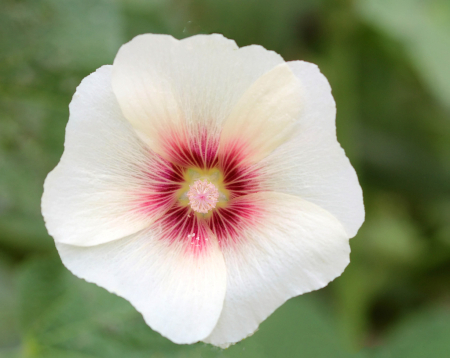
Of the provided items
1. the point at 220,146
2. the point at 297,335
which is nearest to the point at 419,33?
the point at 297,335

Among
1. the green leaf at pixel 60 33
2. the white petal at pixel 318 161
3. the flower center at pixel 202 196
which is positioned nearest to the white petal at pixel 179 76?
the white petal at pixel 318 161

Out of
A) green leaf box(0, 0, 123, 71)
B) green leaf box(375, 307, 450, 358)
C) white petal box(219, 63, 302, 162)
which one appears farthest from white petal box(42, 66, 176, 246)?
green leaf box(375, 307, 450, 358)

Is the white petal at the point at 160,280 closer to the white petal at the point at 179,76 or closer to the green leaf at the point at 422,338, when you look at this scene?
the white petal at the point at 179,76

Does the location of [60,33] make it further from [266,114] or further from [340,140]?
[340,140]

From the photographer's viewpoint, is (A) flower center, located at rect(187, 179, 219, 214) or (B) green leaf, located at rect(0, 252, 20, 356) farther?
(B) green leaf, located at rect(0, 252, 20, 356)

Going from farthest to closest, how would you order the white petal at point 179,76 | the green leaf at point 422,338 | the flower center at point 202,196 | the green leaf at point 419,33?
the green leaf at point 419,33
the green leaf at point 422,338
the flower center at point 202,196
the white petal at point 179,76

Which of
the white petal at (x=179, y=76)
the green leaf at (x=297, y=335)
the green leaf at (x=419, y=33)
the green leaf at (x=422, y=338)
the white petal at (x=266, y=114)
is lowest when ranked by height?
the green leaf at (x=422, y=338)

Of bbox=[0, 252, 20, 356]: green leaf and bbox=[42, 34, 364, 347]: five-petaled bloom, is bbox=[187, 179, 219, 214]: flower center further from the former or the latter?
bbox=[0, 252, 20, 356]: green leaf
